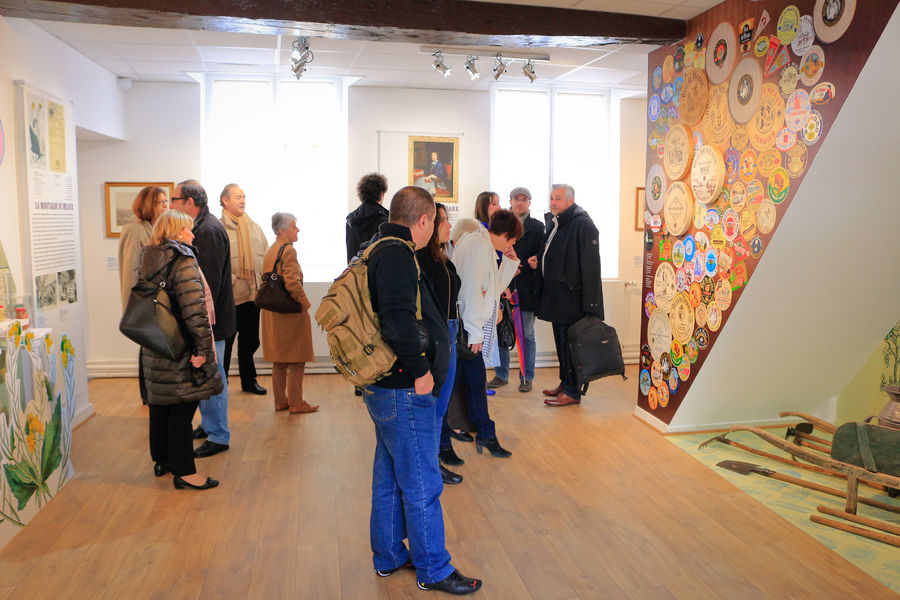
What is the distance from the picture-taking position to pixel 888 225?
153 inches

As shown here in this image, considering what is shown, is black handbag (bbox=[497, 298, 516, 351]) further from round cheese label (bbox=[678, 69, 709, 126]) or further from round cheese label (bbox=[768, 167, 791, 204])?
round cheese label (bbox=[768, 167, 791, 204])

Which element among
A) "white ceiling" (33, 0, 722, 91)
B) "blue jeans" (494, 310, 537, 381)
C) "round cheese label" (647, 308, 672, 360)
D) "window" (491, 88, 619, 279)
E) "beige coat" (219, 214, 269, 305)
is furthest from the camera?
"window" (491, 88, 619, 279)

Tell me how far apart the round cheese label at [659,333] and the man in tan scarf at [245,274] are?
3.01 m

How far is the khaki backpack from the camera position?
2.49 meters

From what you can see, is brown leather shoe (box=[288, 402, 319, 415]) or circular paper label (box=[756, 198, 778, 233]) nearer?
circular paper label (box=[756, 198, 778, 233])

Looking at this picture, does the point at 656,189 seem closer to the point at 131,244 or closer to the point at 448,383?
the point at 448,383

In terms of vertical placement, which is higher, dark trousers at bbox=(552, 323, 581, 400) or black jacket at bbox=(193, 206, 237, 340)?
black jacket at bbox=(193, 206, 237, 340)

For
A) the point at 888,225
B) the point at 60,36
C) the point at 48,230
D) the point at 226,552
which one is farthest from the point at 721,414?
the point at 60,36

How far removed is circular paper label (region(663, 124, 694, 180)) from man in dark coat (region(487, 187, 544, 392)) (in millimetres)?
1450

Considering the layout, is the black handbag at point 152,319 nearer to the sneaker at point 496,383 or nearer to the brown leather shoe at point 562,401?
the brown leather shoe at point 562,401

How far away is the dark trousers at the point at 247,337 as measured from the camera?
5840 mm

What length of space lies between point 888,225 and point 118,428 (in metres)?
4.87

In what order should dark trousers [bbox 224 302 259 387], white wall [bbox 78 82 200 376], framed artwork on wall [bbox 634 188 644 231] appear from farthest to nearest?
framed artwork on wall [bbox 634 188 644 231] → white wall [bbox 78 82 200 376] → dark trousers [bbox 224 302 259 387]

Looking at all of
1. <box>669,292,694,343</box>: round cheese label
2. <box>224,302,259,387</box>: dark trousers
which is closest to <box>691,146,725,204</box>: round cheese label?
<box>669,292,694,343</box>: round cheese label
